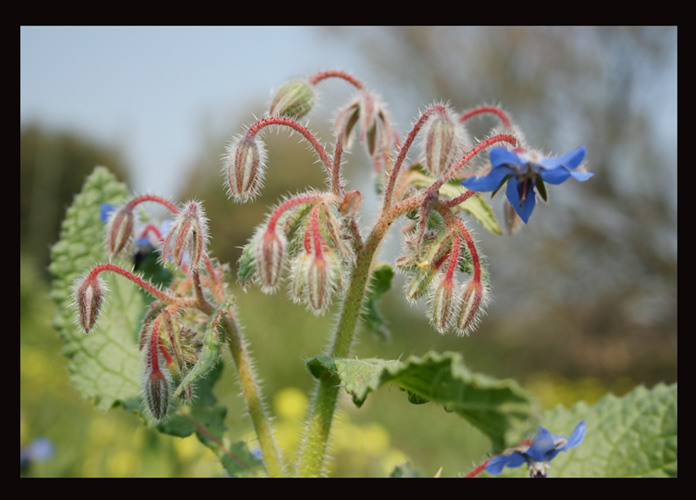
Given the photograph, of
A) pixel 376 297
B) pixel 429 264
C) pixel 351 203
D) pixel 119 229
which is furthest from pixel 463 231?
pixel 119 229

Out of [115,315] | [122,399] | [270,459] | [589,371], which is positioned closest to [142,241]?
[115,315]

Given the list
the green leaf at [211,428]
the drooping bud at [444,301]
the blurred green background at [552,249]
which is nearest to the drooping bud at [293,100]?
the drooping bud at [444,301]

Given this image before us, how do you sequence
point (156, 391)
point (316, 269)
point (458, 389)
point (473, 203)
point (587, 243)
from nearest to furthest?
point (458, 389) → point (316, 269) → point (156, 391) → point (473, 203) → point (587, 243)

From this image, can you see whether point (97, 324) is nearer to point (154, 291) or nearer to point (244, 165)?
point (154, 291)

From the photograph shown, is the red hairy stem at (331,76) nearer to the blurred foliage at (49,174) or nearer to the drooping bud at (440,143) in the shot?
the drooping bud at (440,143)

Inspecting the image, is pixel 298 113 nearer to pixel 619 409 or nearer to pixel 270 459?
pixel 270 459

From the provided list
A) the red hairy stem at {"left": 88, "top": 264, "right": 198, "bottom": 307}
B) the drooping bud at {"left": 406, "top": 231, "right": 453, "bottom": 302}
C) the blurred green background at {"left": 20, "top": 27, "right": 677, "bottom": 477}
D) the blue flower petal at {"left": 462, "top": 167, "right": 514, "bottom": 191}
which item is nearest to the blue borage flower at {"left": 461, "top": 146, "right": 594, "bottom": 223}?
the blue flower petal at {"left": 462, "top": 167, "right": 514, "bottom": 191}
